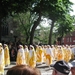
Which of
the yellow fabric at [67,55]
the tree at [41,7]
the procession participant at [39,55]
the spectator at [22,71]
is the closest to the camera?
the spectator at [22,71]

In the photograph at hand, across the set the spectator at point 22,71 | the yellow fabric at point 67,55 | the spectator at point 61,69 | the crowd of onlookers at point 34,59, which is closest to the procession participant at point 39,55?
the crowd of onlookers at point 34,59

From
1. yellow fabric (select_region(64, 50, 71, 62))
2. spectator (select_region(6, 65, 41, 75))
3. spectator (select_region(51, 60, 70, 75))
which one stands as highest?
spectator (select_region(6, 65, 41, 75))

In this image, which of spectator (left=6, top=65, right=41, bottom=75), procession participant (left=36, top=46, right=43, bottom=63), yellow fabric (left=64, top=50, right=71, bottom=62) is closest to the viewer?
spectator (left=6, top=65, right=41, bottom=75)

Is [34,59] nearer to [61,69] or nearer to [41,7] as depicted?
[41,7]

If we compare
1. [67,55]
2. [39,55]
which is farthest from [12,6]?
[39,55]

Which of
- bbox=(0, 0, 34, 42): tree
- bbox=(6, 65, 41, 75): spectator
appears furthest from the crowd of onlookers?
bbox=(0, 0, 34, 42): tree

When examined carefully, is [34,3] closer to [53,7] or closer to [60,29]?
[53,7]

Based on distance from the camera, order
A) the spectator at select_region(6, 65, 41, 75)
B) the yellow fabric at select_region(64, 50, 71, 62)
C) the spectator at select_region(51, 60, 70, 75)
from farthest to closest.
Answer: the yellow fabric at select_region(64, 50, 71, 62)
the spectator at select_region(51, 60, 70, 75)
the spectator at select_region(6, 65, 41, 75)

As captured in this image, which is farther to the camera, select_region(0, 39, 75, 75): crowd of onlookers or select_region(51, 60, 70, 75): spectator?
select_region(51, 60, 70, 75): spectator

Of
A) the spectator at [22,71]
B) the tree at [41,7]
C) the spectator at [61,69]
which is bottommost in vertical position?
the spectator at [61,69]

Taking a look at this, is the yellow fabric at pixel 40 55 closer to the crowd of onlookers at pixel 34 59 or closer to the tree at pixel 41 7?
the crowd of onlookers at pixel 34 59

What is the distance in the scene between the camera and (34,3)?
34.7 m

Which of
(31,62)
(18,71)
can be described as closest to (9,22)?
(31,62)

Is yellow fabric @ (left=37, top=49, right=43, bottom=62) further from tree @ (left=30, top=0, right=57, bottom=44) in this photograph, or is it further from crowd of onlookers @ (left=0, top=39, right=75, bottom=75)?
tree @ (left=30, top=0, right=57, bottom=44)
